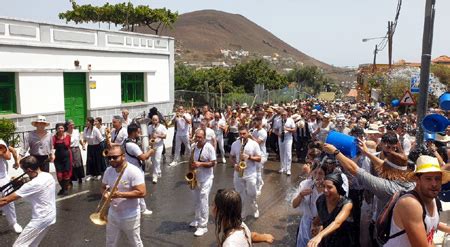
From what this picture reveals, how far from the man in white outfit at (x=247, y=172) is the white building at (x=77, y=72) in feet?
35.7

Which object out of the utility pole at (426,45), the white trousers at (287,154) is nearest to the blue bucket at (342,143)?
the utility pole at (426,45)

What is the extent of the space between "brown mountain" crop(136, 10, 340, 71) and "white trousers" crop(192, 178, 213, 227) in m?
96.3

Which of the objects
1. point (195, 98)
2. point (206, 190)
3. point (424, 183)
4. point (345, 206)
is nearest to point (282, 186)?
point (206, 190)

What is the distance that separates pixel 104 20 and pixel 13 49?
2314cm

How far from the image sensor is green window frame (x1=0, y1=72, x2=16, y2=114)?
51.0 ft

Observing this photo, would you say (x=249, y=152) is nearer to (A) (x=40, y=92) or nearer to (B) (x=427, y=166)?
(B) (x=427, y=166)

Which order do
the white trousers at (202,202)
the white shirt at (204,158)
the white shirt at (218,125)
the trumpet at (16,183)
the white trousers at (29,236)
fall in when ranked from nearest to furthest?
the white trousers at (29,236) < the trumpet at (16,183) < the white trousers at (202,202) < the white shirt at (204,158) < the white shirt at (218,125)

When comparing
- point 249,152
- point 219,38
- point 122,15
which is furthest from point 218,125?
point 219,38

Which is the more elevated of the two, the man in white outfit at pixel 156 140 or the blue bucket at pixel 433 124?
the blue bucket at pixel 433 124

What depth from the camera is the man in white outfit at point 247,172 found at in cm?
779

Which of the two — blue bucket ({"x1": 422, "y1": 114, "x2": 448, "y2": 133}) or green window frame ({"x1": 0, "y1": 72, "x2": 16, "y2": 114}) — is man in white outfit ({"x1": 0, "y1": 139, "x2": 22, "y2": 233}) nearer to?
blue bucket ({"x1": 422, "y1": 114, "x2": 448, "y2": 133})

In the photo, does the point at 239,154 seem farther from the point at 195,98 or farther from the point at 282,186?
the point at 195,98

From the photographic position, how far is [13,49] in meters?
15.2

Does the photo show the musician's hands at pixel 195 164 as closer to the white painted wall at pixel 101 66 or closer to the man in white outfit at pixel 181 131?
the man in white outfit at pixel 181 131
